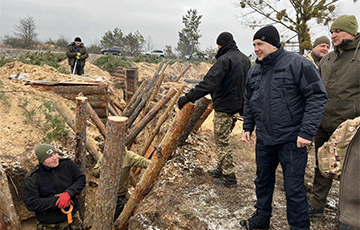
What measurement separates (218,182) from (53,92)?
16.4 feet

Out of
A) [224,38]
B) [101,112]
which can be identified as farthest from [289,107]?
[101,112]

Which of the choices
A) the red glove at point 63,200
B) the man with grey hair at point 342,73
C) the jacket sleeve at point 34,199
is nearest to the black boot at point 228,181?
the man with grey hair at point 342,73

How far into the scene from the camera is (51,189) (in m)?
3.21

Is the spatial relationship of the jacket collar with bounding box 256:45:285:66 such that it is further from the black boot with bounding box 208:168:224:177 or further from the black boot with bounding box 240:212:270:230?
the black boot with bounding box 208:168:224:177

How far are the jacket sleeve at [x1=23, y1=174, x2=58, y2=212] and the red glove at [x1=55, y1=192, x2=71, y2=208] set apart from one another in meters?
0.06

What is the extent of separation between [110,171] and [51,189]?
104 centimetres

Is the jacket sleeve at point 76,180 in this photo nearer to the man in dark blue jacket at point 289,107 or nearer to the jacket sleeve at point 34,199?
the jacket sleeve at point 34,199

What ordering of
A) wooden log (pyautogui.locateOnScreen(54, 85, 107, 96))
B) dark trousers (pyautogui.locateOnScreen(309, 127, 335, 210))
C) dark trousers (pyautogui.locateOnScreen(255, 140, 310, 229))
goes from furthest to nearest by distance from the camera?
wooden log (pyautogui.locateOnScreen(54, 85, 107, 96)) < dark trousers (pyautogui.locateOnScreen(309, 127, 335, 210)) < dark trousers (pyautogui.locateOnScreen(255, 140, 310, 229))

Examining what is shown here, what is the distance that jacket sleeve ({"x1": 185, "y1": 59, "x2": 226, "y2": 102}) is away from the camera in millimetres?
3184

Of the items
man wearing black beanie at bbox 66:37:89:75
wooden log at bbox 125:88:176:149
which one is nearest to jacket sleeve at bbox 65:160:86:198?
wooden log at bbox 125:88:176:149

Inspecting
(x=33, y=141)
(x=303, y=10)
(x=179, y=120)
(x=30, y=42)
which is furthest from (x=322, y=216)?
(x=30, y=42)

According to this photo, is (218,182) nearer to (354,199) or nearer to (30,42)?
(354,199)

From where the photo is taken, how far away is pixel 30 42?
26.6m

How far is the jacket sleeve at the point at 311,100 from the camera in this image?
2.11 meters
